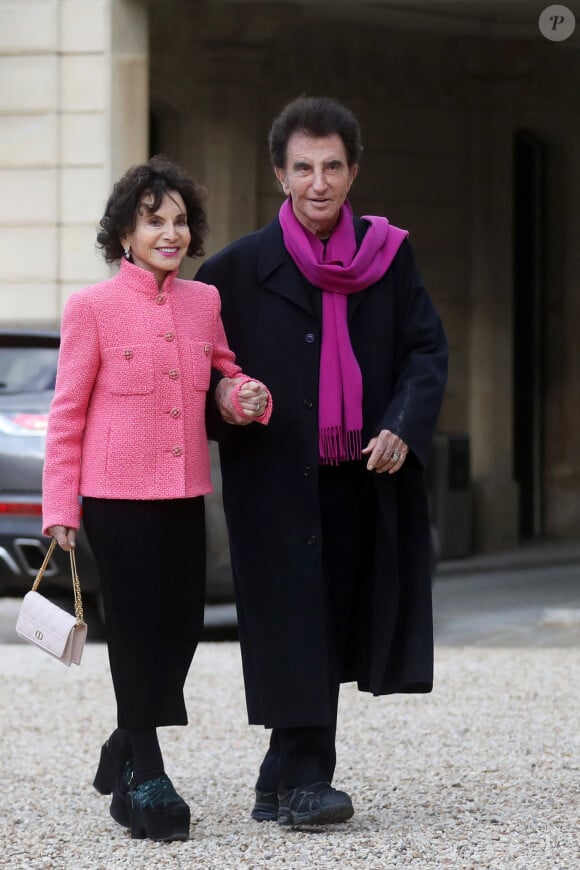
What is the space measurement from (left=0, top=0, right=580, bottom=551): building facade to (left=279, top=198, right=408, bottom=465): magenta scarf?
22.4 ft

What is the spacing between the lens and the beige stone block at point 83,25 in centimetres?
1138

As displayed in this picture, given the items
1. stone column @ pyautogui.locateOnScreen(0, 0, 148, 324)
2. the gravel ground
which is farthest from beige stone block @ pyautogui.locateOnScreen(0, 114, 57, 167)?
the gravel ground

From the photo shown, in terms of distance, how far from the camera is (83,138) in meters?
11.5

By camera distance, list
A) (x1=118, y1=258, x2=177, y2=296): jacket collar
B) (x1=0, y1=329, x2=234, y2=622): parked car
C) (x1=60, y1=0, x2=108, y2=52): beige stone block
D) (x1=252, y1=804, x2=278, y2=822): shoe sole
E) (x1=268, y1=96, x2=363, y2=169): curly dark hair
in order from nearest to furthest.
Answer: (x1=118, y1=258, x2=177, y2=296): jacket collar → (x1=268, y1=96, x2=363, y2=169): curly dark hair → (x1=252, y1=804, x2=278, y2=822): shoe sole → (x1=0, y1=329, x2=234, y2=622): parked car → (x1=60, y1=0, x2=108, y2=52): beige stone block

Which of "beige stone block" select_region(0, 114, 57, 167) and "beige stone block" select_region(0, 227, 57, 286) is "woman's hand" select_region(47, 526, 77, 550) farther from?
"beige stone block" select_region(0, 114, 57, 167)

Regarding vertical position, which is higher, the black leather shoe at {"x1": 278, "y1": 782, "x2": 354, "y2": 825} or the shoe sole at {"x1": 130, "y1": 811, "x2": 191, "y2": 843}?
the black leather shoe at {"x1": 278, "y1": 782, "x2": 354, "y2": 825}

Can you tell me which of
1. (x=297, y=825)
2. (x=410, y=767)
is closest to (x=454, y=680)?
(x=410, y=767)

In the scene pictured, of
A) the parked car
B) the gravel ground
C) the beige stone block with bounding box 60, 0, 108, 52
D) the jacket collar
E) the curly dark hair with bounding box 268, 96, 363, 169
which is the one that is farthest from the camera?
the beige stone block with bounding box 60, 0, 108, 52

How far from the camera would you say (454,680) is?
7.75 metres

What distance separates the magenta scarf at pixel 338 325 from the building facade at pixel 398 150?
6.81m

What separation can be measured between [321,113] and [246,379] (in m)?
0.70

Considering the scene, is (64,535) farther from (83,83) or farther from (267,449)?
(83,83)

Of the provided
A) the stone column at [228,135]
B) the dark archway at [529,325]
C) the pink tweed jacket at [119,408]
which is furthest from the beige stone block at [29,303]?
the pink tweed jacket at [119,408]

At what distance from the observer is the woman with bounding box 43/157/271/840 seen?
4562 mm
